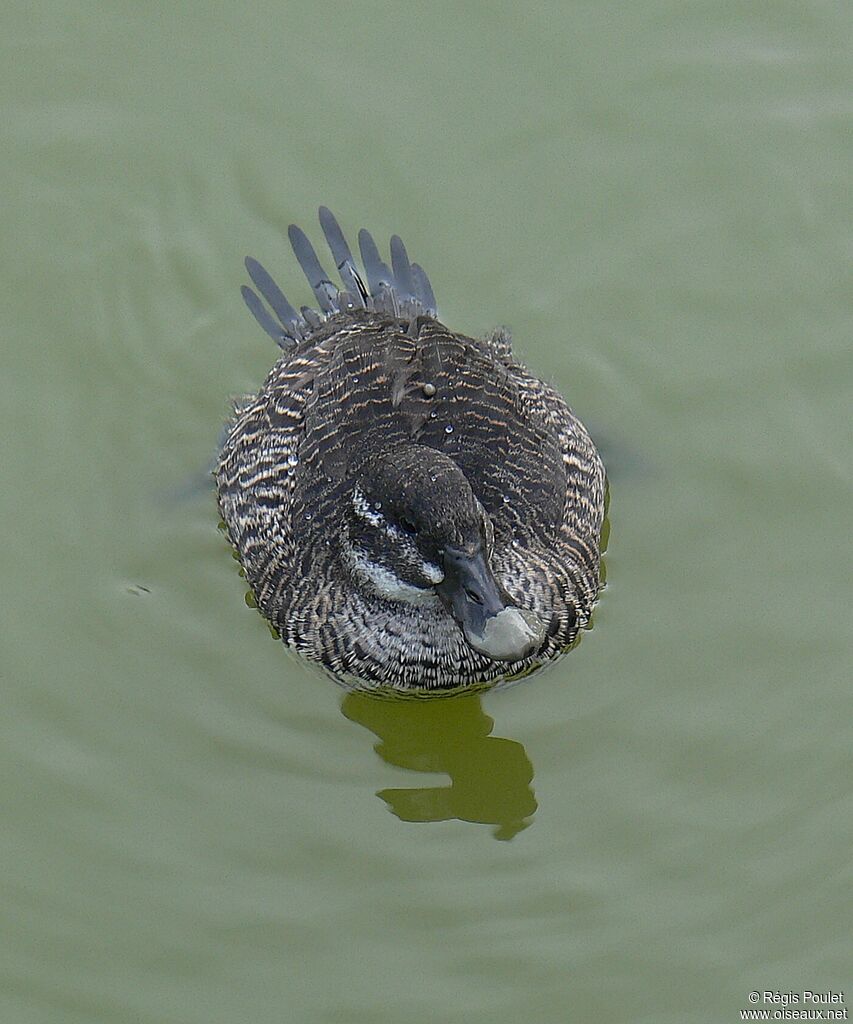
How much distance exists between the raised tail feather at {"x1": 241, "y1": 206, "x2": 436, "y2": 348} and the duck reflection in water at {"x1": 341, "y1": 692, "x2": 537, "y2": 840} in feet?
7.52

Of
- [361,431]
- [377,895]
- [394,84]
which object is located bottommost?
[377,895]

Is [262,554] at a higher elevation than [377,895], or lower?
higher

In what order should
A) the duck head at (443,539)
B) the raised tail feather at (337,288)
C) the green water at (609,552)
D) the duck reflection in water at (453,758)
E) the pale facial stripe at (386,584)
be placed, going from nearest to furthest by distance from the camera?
1. the duck head at (443,539)
2. the green water at (609,552)
3. the pale facial stripe at (386,584)
4. the duck reflection in water at (453,758)
5. the raised tail feather at (337,288)

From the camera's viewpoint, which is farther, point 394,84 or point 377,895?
point 394,84

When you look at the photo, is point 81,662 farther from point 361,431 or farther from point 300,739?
point 361,431

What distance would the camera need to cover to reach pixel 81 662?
9.41m

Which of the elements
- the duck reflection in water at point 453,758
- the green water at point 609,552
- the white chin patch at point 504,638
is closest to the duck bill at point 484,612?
the white chin patch at point 504,638

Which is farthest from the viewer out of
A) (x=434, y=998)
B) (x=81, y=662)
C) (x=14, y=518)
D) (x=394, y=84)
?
(x=394, y=84)

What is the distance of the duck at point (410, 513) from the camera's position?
8.23 meters

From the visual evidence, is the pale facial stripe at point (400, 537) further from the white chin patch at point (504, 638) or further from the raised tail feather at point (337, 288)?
the raised tail feather at point (337, 288)

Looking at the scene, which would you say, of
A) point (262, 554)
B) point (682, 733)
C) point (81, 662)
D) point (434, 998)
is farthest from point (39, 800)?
point (682, 733)

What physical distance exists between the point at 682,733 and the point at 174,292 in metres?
4.38

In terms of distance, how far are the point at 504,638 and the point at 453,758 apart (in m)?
1.29

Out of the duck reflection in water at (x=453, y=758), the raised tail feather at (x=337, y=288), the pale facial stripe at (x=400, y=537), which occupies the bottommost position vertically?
the duck reflection in water at (x=453, y=758)
